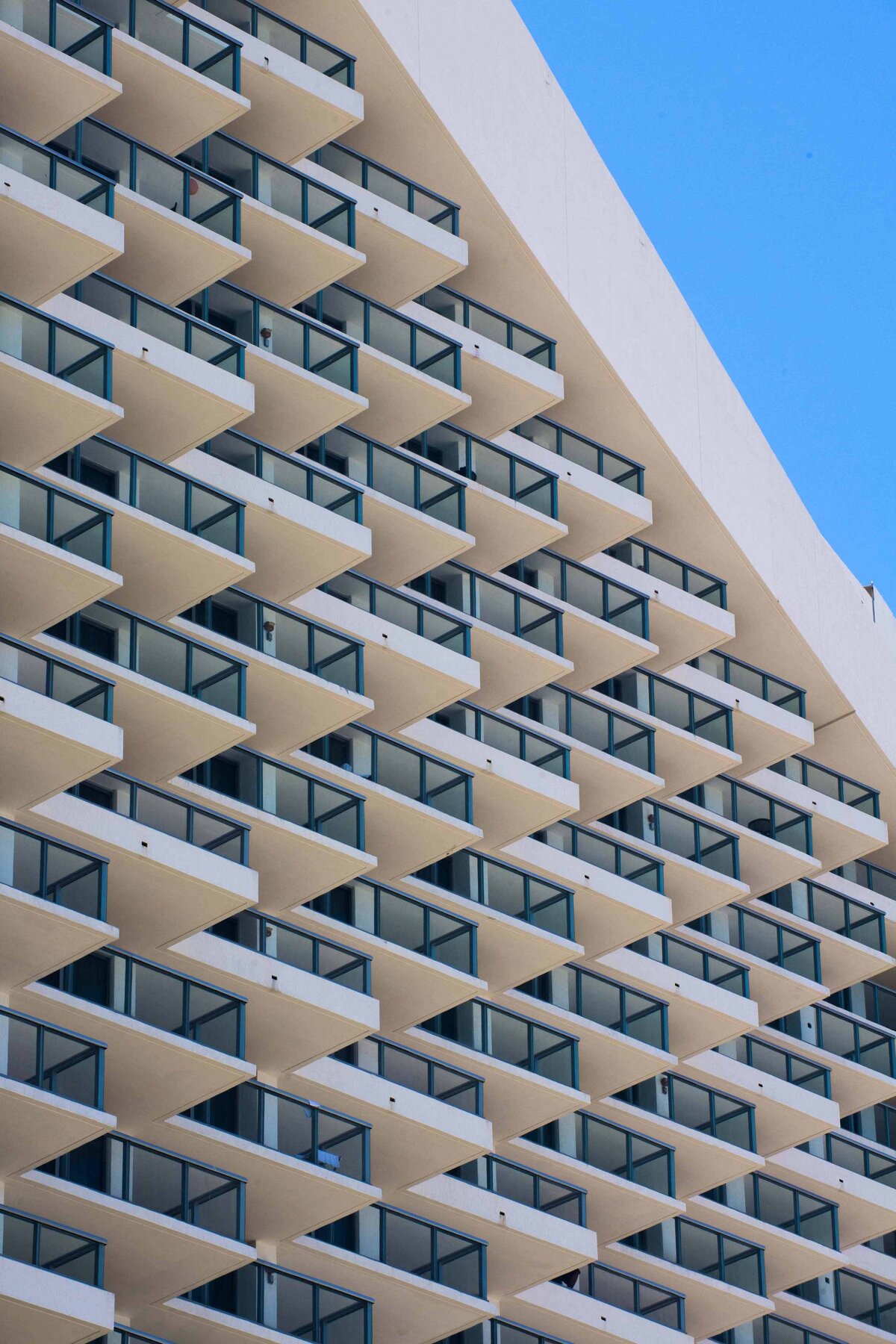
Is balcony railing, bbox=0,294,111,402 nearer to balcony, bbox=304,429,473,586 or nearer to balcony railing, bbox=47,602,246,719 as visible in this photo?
balcony railing, bbox=47,602,246,719

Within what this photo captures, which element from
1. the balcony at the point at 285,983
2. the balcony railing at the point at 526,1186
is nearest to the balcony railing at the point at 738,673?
the balcony railing at the point at 526,1186

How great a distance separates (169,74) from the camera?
44.8 meters

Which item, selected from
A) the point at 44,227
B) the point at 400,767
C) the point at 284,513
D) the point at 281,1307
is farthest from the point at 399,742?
the point at 44,227

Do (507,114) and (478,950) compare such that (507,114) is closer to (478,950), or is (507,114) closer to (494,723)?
(494,723)

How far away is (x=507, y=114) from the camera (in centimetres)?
5209

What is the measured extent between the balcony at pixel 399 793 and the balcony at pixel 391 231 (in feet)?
23.3

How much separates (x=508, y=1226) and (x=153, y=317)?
44.2ft

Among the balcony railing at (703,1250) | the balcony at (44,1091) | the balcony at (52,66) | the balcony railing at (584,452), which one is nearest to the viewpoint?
the balcony at (44,1091)

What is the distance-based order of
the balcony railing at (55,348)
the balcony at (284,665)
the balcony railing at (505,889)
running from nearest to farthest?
the balcony railing at (55,348), the balcony at (284,665), the balcony railing at (505,889)

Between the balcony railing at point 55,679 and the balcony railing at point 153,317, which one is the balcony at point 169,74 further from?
the balcony railing at point 55,679

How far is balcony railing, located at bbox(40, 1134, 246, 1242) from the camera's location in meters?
41.0

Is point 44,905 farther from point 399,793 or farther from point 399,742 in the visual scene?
point 399,742

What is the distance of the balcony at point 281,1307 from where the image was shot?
41719 mm

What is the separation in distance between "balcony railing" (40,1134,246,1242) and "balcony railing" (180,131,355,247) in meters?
13.9
